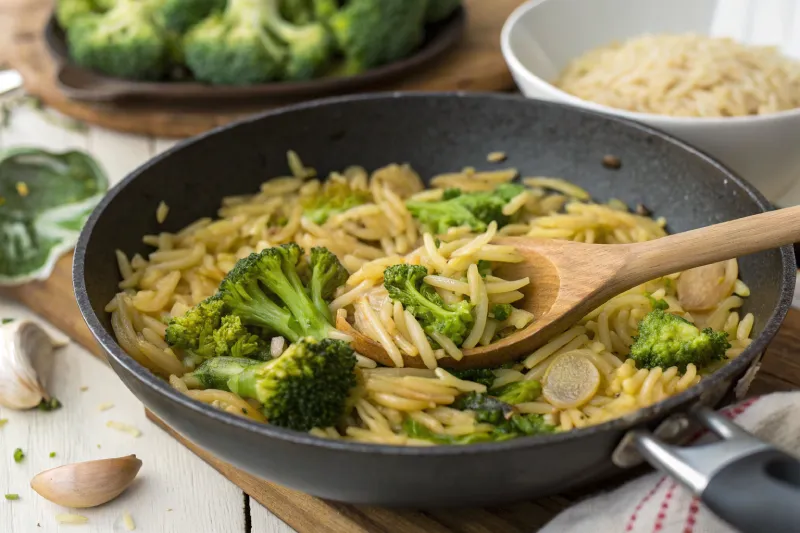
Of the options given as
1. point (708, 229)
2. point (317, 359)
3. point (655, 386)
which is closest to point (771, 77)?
point (708, 229)

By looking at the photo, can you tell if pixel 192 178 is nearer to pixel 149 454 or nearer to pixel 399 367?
pixel 149 454

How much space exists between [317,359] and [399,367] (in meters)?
0.34

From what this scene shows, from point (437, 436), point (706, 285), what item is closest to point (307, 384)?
point (437, 436)

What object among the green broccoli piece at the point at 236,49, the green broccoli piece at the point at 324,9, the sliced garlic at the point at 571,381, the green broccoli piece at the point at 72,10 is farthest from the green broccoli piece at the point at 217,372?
the green broccoli piece at the point at 72,10

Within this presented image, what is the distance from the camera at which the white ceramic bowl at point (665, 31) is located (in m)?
3.73

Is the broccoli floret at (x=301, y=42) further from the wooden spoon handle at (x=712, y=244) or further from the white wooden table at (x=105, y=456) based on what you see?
the wooden spoon handle at (x=712, y=244)

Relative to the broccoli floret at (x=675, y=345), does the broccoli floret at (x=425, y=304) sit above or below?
above

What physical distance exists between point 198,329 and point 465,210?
1.20 meters

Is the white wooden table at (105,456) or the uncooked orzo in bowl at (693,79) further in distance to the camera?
the uncooked orzo in bowl at (693,79)

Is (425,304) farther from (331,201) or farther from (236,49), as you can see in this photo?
(236,49)

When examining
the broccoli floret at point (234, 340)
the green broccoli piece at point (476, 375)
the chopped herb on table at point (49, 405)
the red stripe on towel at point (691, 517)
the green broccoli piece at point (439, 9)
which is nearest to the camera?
the red stripe on towel at point (691, 517)

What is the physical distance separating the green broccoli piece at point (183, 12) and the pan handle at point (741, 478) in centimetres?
416

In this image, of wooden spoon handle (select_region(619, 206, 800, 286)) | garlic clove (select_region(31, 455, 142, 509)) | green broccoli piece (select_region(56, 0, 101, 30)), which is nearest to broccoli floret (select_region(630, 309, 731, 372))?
wooden spoon handle (select_region(619, 206, 800, 286))

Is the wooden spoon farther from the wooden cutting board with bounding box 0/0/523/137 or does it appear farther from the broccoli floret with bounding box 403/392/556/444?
the wooden cutting board with bounding box 0/0/523/137
